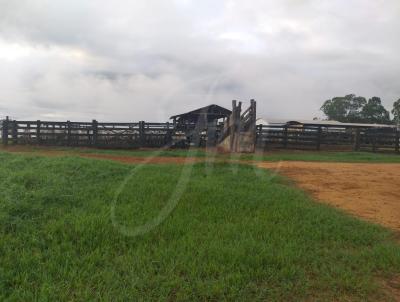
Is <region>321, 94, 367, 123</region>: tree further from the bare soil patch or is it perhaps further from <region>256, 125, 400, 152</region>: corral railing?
the bare soil patch

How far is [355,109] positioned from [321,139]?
68413 mm

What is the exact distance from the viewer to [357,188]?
26.0ft

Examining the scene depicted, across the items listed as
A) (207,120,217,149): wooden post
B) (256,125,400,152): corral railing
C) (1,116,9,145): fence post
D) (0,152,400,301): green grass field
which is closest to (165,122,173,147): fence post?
(207,120,217,149): wooden post

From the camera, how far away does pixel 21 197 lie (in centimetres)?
534

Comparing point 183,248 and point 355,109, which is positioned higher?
point 355,109

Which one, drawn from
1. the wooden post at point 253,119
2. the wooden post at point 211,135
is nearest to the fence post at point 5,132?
the wooden post at point 211,135

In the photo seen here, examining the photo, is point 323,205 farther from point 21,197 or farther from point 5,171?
point 5,171

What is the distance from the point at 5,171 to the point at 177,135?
12.9 m

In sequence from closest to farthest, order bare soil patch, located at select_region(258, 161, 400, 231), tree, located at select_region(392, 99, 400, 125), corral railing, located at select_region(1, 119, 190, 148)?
bare soil patch, located at select_region(258, 161, 400, 231) < corral railing, located at select_region(1, 119, 190, 148) < tree, located at select_region(392, 99, 400, 125)

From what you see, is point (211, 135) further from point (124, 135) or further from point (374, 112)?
point (374, 112)

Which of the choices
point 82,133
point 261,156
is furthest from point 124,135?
point 261,156

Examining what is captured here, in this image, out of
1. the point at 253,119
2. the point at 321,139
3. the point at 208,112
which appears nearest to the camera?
the point at 253,119

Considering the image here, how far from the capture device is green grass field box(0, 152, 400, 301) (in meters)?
3.03

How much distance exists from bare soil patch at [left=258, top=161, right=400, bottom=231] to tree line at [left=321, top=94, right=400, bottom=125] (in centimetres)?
6380
